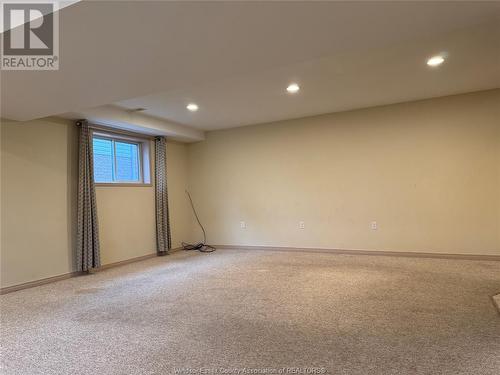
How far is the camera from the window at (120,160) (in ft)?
15.6

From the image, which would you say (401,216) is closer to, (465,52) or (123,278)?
(465,52)

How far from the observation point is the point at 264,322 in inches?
94.7

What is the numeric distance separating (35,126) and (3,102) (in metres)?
1.00

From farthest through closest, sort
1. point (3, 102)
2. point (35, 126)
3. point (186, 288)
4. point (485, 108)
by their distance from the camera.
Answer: point (485, 108) < point (35, 126) < point (186, 288) < point (3, 102)

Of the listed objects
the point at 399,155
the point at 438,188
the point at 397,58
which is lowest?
the point at 438,188

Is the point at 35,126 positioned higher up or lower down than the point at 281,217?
higher up

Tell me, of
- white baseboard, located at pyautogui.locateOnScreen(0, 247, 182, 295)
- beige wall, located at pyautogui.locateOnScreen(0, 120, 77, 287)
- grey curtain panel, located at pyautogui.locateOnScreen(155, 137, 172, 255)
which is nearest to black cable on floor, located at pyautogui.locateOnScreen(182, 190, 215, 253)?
grey curtain panel, located at pyautogui.locateOnScreen(155, 137, 172, 255)

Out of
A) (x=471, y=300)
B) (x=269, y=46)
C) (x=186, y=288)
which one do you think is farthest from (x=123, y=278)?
(x=471, y=300)

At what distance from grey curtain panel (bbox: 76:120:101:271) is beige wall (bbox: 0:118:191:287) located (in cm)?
14

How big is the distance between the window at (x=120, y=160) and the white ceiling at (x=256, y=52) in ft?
3.44

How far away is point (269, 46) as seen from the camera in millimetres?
2086

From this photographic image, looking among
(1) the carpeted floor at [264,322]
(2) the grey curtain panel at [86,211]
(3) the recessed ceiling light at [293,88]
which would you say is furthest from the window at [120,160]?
(3) the recessed ceiling light at [293,88]

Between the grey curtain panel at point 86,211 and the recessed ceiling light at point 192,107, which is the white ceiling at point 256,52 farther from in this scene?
the grey curtain panel at point 86,211

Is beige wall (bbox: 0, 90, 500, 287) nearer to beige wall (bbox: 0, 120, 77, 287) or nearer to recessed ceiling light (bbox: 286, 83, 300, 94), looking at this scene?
beige wall (bbox: 0, 120, 77, 287)
